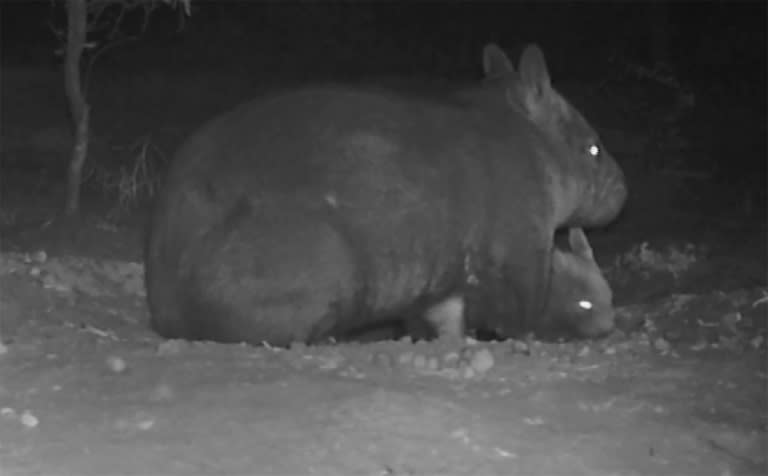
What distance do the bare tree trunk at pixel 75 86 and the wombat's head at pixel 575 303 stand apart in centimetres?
267

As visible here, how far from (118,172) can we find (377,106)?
4.27 meters

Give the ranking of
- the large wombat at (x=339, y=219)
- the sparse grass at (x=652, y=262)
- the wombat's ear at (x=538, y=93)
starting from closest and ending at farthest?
the large wombat at (x=339, y=219) → the wombat's ear at (x=538, y=93) → the sparse grass at (x=652, y=262)

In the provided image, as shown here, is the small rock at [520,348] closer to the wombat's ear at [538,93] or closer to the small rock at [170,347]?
the small rock at [170,347]

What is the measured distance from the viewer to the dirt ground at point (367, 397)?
14.3ft

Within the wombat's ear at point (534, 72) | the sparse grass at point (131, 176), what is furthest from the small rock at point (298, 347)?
the sparse grass at point (131, 176)

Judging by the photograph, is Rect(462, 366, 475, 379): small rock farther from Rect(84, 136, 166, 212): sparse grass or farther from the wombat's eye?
Rect(84, 136, 166, 212): sparse grass

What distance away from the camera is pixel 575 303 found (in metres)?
7.61

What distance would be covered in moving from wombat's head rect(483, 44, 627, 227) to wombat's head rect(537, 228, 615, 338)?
0.84 ft

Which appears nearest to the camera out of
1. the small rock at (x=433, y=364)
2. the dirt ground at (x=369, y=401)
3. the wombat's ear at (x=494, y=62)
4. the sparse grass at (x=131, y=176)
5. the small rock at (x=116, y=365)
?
the dirt ground at (x=369, y=401)

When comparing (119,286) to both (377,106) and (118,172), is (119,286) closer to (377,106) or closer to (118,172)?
(377,106)

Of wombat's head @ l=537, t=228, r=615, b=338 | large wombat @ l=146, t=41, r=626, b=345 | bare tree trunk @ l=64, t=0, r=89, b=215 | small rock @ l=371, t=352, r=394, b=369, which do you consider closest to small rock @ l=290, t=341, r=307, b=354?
large wombat @ l=146, t=41, r=626, b=345

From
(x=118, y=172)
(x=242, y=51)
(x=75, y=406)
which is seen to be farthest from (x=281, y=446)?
(x=242, y=51)

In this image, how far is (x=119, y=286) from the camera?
7656mm

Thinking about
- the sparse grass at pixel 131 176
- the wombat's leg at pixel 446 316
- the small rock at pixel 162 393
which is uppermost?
the small rock at pixel 162 393
